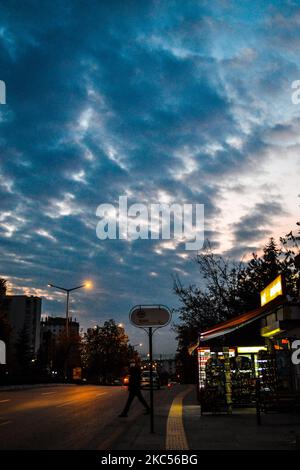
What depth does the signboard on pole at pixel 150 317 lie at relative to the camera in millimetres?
11336

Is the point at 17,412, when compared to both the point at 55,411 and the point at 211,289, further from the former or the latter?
the point at 211,289

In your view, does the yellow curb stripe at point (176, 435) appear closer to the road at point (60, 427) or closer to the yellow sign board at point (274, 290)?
the road at point (60, 427)

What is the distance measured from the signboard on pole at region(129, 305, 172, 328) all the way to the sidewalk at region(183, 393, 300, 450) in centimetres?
241

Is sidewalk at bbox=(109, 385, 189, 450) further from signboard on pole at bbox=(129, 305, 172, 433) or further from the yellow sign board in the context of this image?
the yellow sign board

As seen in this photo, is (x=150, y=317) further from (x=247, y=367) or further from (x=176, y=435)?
(x=247, y=367)

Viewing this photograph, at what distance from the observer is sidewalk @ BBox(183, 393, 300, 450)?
9.30 metres

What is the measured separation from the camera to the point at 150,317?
11.4m

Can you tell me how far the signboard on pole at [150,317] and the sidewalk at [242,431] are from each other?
2413 mm

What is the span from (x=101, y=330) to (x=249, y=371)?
68019mm

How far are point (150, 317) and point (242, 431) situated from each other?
3.24m

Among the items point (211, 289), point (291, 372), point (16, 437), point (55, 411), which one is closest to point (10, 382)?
point (211, 289)

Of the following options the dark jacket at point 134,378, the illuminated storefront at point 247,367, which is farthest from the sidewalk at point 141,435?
the illuminated storefront at point 247,367
